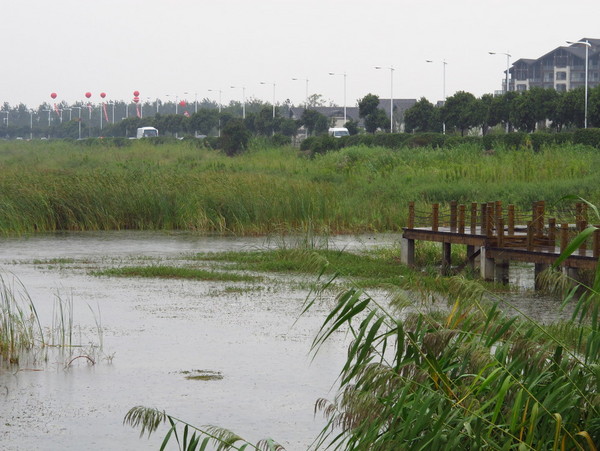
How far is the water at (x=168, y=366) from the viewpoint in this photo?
7.27 meters

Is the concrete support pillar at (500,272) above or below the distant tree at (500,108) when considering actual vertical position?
below

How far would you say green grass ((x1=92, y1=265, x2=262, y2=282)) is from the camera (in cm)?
1492

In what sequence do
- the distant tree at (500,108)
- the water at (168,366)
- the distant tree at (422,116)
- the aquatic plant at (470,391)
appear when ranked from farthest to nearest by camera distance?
1. the distant tree at (422,116)
2. the distant tree at (500,108)
3. the water at (168,366)
4. the aquatic plant at (470,391)

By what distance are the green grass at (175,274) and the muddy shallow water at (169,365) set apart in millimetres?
367

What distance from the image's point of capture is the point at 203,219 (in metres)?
Answer: 21.5

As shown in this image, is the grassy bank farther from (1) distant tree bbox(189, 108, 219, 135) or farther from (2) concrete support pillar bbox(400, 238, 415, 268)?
(1) distant tree bbox(189, 108, 219, 135)

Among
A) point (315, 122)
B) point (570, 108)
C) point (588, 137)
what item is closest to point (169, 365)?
point (588, 137)

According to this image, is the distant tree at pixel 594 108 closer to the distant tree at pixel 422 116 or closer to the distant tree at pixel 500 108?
the distant tree at pixel 500 108

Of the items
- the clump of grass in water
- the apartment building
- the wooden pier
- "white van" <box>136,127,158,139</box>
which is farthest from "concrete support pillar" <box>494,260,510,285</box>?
the apartment building

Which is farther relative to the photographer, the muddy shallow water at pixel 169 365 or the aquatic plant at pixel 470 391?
the muddy shallow water at pixel 169 365

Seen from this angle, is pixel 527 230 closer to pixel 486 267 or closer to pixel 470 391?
pixel 486 267

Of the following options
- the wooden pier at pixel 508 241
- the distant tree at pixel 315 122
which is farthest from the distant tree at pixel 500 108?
the wooden pier at pixel 508 241

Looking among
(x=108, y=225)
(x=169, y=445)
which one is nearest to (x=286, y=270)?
(x=108, y=225)

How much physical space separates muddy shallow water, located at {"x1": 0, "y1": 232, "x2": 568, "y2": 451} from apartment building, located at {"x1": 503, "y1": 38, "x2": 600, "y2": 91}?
76.2 m
